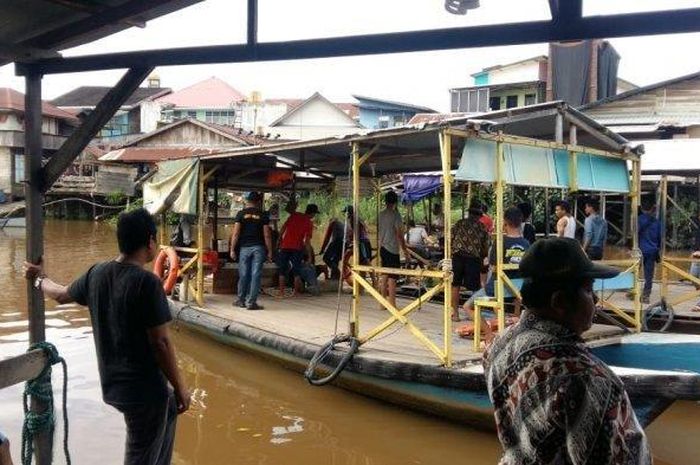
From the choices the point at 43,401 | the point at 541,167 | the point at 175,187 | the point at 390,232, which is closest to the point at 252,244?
the point at 175,187

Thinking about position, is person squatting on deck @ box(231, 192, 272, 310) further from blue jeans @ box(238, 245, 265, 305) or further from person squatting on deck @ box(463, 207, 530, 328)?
person squatting on deck @ box(463, 207, 530, 328)

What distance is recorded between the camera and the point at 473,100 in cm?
3269

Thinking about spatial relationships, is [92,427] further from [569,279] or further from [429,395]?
[569,279]

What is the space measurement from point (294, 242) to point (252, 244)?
1178mm

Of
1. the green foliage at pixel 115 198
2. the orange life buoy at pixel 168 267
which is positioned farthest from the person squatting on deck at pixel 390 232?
the green foliage at pixel 115 198

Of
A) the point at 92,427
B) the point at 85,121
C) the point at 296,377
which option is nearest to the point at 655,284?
the point at 296,377

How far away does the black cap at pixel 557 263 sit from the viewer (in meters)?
1.85

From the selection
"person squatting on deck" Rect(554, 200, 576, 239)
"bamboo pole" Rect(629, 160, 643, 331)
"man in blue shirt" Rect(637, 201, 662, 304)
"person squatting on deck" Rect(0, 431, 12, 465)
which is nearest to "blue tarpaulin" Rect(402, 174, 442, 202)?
"man in blue shirt" Rect(637, 201, 662, 304)

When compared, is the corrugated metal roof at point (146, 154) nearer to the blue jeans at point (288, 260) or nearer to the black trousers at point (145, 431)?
the blue jeans at point (288, 260)

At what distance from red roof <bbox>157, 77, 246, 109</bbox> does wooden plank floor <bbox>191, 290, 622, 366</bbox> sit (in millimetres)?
39031

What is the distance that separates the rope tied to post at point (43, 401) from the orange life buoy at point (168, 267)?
579cm

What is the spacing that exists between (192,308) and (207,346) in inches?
23.8

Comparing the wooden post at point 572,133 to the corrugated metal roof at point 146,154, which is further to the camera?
the corrugated metal roof at point 146,154

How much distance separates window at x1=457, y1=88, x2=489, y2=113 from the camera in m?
32.1
